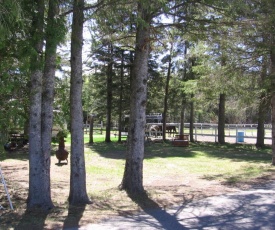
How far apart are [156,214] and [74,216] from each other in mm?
1530

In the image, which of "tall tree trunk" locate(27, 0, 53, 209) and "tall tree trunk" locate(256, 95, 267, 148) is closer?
"tall tree trunk" locate(27, 0, 53, 209)

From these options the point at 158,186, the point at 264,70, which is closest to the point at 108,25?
the point at 158,186

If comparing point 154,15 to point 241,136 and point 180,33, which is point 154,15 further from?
point 241,136

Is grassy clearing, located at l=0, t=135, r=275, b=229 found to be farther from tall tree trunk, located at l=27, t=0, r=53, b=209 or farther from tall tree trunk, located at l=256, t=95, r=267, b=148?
tall tree trunk, located at l=256, t=95, r=267, b=148

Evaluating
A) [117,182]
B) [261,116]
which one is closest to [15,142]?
[117,182]

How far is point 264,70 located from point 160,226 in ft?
39.8

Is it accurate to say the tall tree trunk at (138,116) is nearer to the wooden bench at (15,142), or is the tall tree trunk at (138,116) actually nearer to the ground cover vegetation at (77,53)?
the ground cover vegetation at (77,53)

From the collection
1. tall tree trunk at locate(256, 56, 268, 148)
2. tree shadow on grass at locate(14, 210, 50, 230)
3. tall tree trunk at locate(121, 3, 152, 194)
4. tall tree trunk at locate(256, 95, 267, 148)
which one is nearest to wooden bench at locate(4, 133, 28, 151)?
tall tree trunk at locate(121, 3, 152, 194)

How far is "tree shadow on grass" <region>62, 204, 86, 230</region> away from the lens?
20.3 feet

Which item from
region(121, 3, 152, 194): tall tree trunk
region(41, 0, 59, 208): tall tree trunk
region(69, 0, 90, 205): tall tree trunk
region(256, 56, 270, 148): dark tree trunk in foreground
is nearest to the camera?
region(41, 0, 59, 208): tall tree trunk

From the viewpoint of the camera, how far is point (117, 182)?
11.3 metres

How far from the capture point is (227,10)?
9.26 m

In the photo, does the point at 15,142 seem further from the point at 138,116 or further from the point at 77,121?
the point at 77,121

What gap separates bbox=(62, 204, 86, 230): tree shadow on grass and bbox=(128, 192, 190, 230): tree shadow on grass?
1.14 meters
